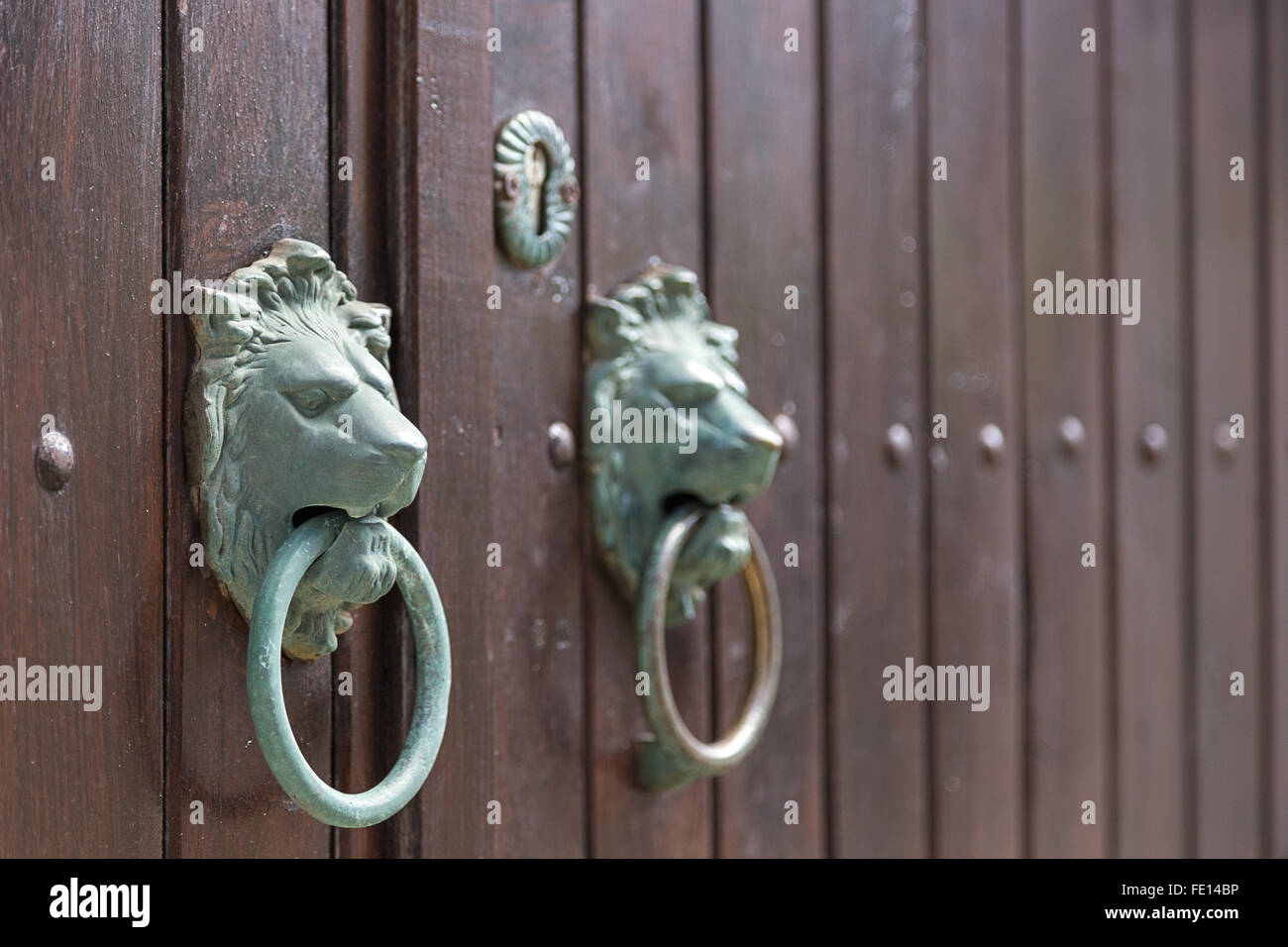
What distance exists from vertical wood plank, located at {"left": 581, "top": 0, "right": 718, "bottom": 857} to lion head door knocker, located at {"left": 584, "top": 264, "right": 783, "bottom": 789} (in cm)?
2

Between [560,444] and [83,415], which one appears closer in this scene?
[83,415]

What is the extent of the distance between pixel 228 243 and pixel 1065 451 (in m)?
0.71

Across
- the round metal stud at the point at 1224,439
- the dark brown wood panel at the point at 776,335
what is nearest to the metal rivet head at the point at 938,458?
the dark brown wood panel at the point at 776,335

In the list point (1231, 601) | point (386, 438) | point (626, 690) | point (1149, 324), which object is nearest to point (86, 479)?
point (386, 438)

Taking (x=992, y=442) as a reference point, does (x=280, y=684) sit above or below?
below

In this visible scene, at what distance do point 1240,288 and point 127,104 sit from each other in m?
1.00

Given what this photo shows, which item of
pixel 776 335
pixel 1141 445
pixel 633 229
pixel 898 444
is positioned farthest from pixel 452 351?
pixel 1141 445

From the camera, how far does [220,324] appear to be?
0.55m

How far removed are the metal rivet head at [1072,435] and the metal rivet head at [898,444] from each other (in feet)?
0.59

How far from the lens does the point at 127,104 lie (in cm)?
54

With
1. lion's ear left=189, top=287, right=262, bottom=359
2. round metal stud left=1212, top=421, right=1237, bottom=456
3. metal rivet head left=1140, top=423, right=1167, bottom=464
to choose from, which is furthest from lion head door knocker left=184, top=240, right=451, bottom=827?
round metal stud left=1212, top=421, right=1237, bottom=456

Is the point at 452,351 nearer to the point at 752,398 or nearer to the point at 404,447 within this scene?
the point at 404,447

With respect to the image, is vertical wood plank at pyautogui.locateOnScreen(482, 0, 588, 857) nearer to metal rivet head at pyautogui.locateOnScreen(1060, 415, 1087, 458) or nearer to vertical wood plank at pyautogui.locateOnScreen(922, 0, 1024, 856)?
vertical wood plank at pyautogui.locateOnScreen(922, 0, 1024, 856)
